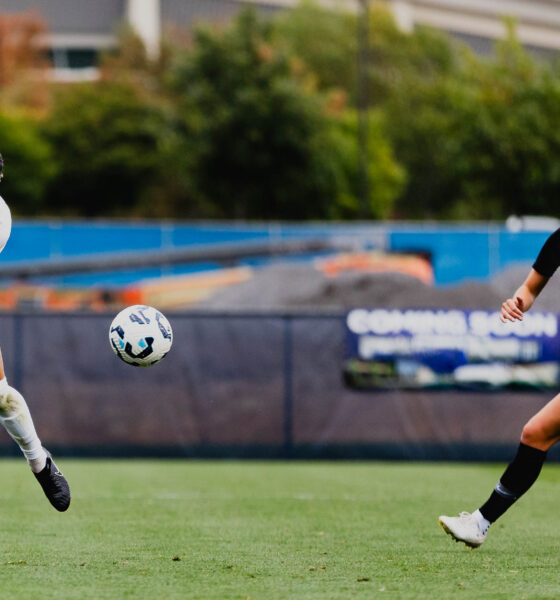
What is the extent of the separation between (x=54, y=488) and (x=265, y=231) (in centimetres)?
2300

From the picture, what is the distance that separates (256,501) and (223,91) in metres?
29.4

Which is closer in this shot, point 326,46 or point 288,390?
point 288,390

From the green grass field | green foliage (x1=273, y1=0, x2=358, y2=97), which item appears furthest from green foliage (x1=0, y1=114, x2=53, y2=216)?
the green grass field

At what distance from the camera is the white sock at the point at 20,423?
23.9 ft

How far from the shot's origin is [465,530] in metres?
6.97

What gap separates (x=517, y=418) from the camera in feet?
51.0

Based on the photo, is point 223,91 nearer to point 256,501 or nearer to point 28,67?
point 256,501

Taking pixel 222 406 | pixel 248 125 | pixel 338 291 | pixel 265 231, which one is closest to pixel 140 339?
pixel 222 406

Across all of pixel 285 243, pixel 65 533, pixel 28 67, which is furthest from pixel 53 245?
pixel 28 67

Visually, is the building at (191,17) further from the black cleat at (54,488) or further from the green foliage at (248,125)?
the black cleat at (54,488)

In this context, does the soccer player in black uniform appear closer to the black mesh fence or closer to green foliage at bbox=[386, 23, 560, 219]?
the black mesh fence

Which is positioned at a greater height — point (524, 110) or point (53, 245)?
point (524, 110)

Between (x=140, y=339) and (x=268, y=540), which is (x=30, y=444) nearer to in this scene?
(x=140, y=339)

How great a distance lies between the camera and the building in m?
79.6
